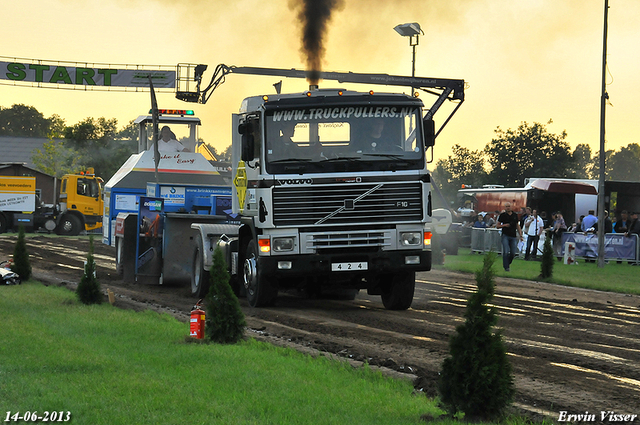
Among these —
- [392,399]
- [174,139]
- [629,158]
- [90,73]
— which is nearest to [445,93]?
[174,139]

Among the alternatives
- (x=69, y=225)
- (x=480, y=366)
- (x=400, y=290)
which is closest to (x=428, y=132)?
(x=400, y=290)

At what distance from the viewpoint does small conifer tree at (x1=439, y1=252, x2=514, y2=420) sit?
584 cm

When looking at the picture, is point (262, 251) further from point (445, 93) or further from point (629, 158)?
point (629, 158)

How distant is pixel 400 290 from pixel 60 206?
110 feet

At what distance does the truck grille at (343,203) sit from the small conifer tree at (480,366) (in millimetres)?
6541

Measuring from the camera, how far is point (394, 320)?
39.8ft

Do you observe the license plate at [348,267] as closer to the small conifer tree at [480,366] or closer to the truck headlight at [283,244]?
the truck headlight at [283,244]

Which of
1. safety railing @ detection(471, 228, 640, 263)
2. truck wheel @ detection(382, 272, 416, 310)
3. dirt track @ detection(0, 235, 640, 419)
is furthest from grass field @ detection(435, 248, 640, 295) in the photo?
truck wheel @ detection(382, 272, 416, 310)

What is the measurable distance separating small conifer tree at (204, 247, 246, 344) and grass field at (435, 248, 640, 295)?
396 inches

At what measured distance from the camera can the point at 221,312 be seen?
9.50 metres

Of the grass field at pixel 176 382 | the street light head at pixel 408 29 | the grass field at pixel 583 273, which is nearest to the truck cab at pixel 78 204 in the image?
the street light head at pixel 408 29

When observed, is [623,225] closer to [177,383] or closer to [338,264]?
[338,264]

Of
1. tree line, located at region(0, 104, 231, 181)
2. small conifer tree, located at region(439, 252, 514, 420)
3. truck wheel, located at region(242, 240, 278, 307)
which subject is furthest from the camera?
tree line, located at region(0, 104, 231, 181)

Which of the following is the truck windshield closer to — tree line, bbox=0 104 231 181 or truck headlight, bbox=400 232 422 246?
truck headlight, bbox=400 232 422 246
